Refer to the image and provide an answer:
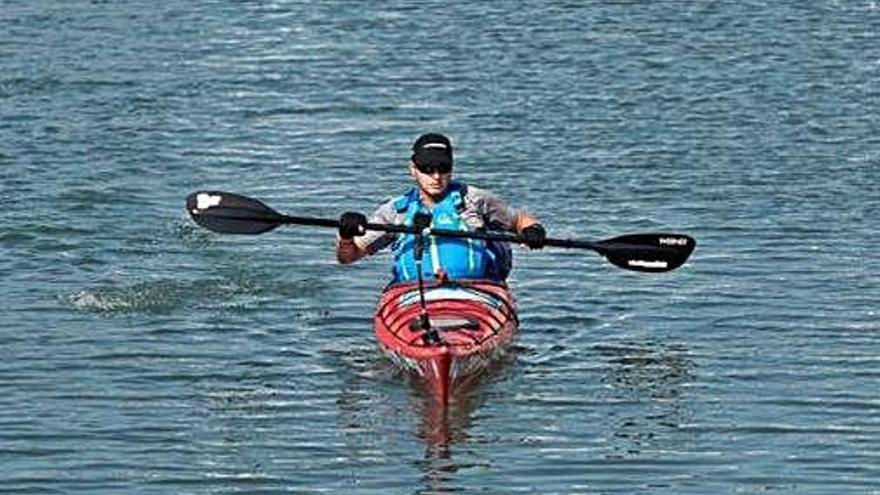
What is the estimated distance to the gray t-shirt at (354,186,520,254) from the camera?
56.1 ft

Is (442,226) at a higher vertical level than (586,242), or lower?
higher

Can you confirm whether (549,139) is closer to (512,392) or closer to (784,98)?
(784,98)

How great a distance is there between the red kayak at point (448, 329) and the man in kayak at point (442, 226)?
0.14m

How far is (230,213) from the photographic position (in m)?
17.6

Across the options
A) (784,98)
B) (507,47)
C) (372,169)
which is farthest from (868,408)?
(507,47)

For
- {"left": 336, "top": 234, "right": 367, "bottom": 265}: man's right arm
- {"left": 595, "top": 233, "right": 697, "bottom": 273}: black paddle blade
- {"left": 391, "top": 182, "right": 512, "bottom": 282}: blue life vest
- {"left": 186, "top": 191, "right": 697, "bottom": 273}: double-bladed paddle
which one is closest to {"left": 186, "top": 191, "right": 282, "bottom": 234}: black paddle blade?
{"left": 186, "top": 191, "right": 697, "bottom": 273}: double-bladed paddle

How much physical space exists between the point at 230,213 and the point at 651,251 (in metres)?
2.54

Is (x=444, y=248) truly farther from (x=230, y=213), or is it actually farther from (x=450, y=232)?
(x=230, y=213)

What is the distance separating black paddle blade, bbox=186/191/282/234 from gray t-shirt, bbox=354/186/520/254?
2.18 feet

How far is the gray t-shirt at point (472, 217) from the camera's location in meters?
17.1

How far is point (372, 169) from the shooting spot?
23.5 meters

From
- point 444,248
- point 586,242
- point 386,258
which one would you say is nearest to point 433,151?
point 444,248

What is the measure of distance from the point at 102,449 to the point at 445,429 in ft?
6.05

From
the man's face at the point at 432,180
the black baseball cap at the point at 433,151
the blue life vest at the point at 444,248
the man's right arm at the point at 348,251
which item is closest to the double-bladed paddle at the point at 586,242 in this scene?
the man's right arm at the point at 348,251
